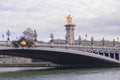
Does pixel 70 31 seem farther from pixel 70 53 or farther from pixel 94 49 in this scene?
pixel 70 53

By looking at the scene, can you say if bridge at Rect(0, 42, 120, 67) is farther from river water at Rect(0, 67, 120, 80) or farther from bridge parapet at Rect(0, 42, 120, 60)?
river water at Rect(0, 67, 120, 80)

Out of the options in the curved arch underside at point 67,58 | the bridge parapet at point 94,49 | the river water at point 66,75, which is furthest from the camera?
the curved arch underside at point 67,58

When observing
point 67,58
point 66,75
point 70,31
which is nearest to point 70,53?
point 67,58

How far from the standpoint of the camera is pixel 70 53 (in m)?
71.5

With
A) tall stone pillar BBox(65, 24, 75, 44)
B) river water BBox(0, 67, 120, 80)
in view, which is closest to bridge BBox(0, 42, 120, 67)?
river water BBox(0, 67, 120, 80)

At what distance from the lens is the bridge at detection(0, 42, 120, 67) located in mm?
67319

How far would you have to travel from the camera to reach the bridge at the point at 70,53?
67319 mm

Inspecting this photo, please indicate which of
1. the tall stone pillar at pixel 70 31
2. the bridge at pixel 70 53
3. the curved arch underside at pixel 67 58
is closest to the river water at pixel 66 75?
the bridge at pixel 70 53

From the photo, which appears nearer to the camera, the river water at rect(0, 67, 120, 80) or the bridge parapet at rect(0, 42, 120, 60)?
the river water at rect(0, 67, 120, 80)

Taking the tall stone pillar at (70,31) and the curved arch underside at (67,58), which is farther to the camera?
the tall stone pillar at (70,31)

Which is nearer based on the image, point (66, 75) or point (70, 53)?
point (66, 75)

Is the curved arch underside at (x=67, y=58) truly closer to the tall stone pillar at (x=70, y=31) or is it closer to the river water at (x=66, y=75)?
the river water at (x=66, y=75)

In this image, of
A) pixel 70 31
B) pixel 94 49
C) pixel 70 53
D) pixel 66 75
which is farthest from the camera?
pixel 70 31

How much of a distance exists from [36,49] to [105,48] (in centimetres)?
1666
